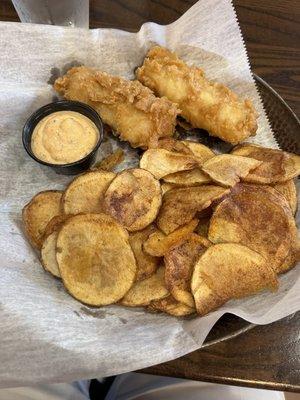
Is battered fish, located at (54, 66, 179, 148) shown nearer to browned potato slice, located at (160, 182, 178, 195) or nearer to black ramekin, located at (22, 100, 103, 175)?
black ramekin, located at (22, 100, 103, 175)

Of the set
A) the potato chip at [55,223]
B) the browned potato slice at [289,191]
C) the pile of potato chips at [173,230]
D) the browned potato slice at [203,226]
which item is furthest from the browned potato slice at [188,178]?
the potato chip at [55,223]

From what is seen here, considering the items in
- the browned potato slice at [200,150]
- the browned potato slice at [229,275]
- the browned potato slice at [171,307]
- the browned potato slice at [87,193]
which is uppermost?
the browned potato slice at [200,150]

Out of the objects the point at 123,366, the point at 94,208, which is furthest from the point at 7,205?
the point at 123,366

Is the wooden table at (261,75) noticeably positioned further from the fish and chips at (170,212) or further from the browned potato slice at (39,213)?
the browned potato slice at (39,213)

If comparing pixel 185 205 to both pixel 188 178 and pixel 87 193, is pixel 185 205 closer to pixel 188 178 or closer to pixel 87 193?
pixel 188 178

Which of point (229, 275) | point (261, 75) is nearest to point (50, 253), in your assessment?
point (229, 275)

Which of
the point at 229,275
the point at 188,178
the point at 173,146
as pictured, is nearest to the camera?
the point at 229,275
